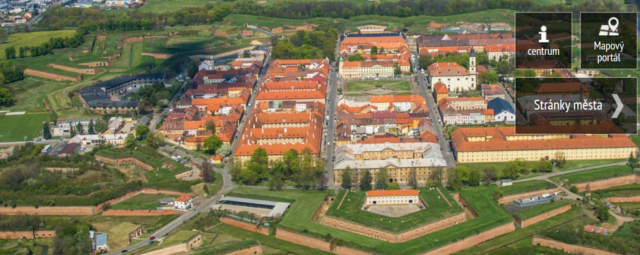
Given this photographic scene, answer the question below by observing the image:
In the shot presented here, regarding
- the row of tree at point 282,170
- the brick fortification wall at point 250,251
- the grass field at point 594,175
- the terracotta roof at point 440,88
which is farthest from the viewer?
the terracotta roof at point 440,88

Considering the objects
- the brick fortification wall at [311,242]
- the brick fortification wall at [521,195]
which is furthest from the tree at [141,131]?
the brick fortification wall at [521,195]

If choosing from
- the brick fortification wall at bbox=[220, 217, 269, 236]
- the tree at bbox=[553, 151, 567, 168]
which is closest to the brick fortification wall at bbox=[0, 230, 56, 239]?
the brick fortification wall at bbox=[220, 217, 269, 236]

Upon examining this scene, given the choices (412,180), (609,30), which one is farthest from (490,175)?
(609,30)

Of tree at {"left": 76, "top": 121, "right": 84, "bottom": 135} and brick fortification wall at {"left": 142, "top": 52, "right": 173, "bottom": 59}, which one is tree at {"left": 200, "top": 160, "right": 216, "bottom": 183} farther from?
brick fortification wall at {"left": 142, "top": 52, "right": 173, "bottom": 59}

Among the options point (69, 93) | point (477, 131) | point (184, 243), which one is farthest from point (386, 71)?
point (184, 243)

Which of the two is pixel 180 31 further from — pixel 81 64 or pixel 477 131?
pixel 477 131

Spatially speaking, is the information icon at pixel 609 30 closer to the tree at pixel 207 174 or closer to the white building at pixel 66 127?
the tree at pixel 207 174
